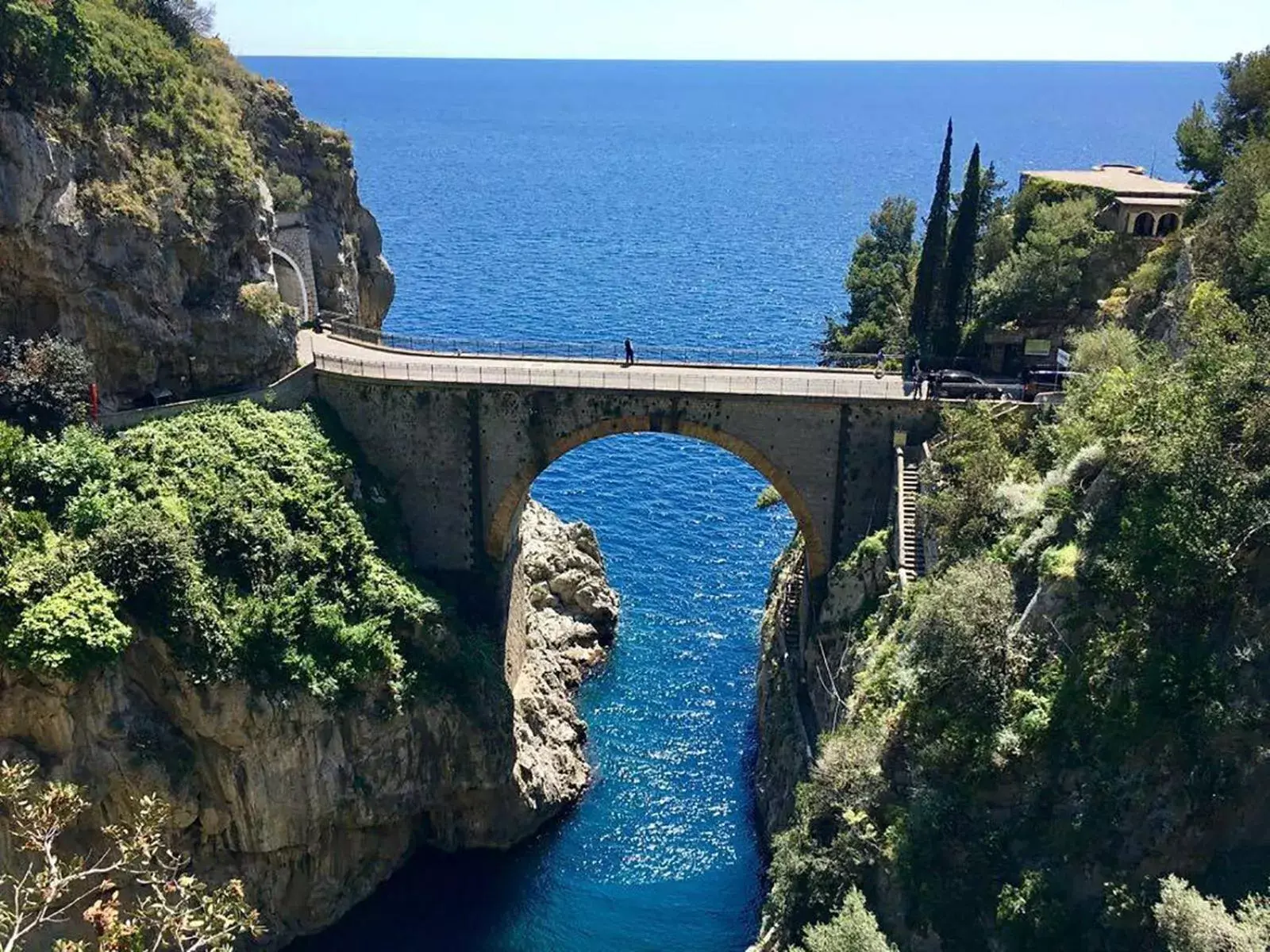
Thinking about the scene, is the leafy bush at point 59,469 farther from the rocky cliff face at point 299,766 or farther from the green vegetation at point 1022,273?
the green vegetation at point 1022,273

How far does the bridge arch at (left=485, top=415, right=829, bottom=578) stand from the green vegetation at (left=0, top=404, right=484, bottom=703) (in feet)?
15.6

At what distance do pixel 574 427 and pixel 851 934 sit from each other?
892 inches

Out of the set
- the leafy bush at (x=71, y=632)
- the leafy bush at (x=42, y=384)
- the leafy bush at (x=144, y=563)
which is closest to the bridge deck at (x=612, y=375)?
the leafy bush at (x=42, y=384)

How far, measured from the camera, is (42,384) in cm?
3531

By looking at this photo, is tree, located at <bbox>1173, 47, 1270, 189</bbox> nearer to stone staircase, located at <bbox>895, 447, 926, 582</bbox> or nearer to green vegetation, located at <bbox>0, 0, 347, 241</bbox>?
stone staircase, located at <bbox>895, 447, 926, 582</bbox>

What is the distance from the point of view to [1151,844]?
80.9 ft

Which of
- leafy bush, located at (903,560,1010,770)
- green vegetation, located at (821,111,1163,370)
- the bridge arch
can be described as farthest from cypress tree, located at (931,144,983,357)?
leafy bush, located at (903,560,1010,770)

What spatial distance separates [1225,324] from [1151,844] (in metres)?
16.1

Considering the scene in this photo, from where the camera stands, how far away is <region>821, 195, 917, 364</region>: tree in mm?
67500

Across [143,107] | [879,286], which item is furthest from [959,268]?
[143,107]

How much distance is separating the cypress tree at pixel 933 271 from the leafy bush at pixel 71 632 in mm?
36710

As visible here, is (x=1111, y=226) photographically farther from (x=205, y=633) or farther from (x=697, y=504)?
(x=205, y=633)

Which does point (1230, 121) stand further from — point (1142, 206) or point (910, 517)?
point (910, 517)

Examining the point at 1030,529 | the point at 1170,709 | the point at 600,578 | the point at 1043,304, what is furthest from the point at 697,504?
the point at 1170,709
